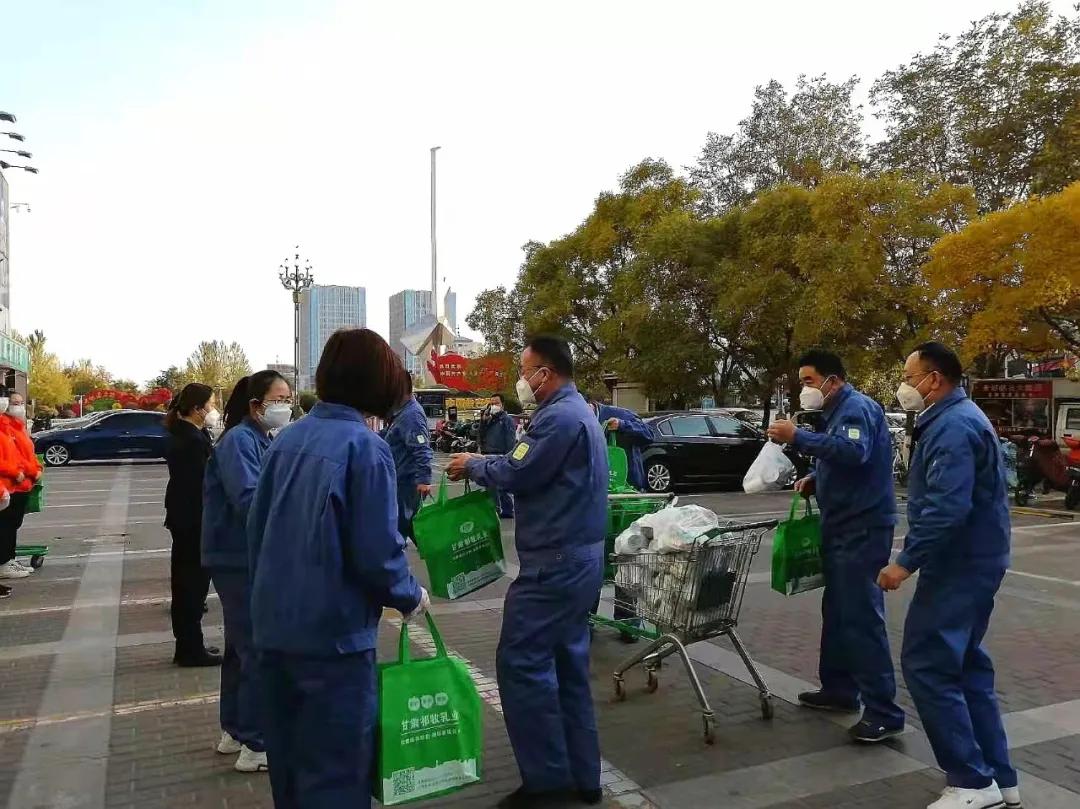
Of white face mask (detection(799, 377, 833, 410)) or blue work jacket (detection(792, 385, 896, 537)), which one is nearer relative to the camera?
blue work jacket (detection(792, 385, 896, 537))

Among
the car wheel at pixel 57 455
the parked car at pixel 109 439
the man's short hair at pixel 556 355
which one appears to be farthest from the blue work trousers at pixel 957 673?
the car wheel at pixel 57 455

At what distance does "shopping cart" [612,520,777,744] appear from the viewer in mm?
4301

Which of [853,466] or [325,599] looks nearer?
[325,599]

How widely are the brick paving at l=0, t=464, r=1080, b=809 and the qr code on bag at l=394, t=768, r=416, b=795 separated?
119 cm

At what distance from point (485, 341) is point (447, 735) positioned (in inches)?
1159

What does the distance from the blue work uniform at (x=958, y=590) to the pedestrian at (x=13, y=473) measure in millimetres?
7038

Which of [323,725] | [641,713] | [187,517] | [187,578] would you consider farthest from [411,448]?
[323,725]

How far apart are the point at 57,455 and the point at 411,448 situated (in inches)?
773

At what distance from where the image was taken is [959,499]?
343 cm

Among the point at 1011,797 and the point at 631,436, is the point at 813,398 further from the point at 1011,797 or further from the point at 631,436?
the point at 631,436

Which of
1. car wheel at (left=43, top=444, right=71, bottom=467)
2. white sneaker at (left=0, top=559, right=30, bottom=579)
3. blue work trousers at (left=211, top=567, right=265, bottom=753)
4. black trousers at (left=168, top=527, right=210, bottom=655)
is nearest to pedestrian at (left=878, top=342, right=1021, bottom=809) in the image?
blue work trousers at (left=211, top=567, right=265, bottom=753)

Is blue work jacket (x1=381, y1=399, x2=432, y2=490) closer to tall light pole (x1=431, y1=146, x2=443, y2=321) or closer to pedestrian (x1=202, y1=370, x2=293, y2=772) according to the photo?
pedestrian (x1=202, y1=370, x2=293, y2=772)

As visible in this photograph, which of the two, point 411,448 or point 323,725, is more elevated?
point 411,448

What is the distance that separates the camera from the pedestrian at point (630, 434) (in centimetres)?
725
